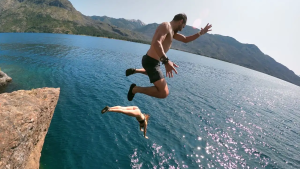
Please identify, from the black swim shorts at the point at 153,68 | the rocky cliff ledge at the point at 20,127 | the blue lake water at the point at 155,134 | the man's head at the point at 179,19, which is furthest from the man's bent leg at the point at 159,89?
the blue lake water at the point at 155,134

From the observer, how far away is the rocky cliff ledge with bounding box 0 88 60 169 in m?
7.77

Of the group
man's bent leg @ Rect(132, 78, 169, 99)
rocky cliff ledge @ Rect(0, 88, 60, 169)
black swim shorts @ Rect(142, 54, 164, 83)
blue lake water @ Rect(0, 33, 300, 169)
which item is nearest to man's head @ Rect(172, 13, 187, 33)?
black swim shorts @ Rect(142, 54, 164, 83)

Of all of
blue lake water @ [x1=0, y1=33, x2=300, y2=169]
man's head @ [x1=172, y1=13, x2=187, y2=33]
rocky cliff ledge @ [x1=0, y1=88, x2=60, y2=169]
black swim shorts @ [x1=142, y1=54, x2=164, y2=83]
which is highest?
man's head @ [x1=172, y1=13, x2=187, y2=33]

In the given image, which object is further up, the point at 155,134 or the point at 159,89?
the point at 159,89

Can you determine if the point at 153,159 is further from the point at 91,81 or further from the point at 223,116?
the point at 91,81

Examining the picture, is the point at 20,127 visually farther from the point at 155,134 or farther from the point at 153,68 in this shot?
the point at 155,134

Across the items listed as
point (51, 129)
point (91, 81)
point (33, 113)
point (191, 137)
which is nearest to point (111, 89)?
point (91, 81)

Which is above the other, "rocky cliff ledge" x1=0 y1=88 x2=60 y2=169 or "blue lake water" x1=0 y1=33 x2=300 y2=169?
"rocky cliff ledge" x1=0 y1=88 x2=60 y2=169

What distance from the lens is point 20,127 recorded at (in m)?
8.80

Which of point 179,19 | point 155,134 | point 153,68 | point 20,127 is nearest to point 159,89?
point 153,68

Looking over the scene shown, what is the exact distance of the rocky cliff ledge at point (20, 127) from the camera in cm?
777

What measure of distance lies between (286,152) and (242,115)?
10797 mm

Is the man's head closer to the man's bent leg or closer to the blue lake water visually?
the man's bent leg

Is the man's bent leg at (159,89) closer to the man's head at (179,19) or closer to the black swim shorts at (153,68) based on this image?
the black swim shorts at (153,68)
